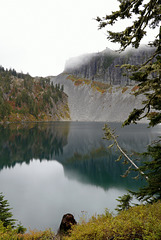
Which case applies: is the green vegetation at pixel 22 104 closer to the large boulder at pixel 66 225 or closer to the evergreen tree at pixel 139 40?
the large boulder at pixel 66 225

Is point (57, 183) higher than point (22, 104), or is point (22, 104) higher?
point (22, 104)

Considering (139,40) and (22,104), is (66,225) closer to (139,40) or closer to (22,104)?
(139,40)

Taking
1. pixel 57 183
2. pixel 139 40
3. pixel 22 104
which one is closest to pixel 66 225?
pixel 139 40

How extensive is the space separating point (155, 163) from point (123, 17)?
24.3 ft

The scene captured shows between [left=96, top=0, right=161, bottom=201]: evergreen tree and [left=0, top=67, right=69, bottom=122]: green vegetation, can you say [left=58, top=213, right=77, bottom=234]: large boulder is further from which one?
[left=0, top=67, right=69, bottom=122]: green vegetation

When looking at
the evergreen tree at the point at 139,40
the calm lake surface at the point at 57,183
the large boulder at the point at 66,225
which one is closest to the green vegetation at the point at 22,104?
the calm lake surface at the point at 57,183

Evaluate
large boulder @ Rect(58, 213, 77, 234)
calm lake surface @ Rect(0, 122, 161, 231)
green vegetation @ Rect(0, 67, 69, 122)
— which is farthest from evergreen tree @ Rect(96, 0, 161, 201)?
green vegetation @ Rect(0, 67, 69, 122)

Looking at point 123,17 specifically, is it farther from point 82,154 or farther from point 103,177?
point 82,154

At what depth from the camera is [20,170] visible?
3575 cm

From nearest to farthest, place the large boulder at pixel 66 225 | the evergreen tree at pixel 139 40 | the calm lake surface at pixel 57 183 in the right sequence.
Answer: the evergreen tree at pixel 139 40, the large boulder at pixel 66 225, the calm lake surface at pixel 57 183

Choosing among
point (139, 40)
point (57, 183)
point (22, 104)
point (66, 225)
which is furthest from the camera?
point (22, 104)

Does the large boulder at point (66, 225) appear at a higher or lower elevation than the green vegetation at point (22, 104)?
lower

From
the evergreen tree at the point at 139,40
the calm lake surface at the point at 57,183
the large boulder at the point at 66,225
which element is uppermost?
the evergreen tree at the point at 139,40

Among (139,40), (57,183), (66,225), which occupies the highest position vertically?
(139,40)
